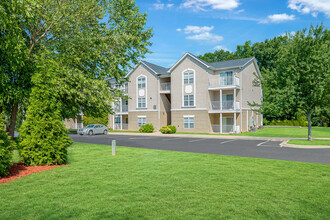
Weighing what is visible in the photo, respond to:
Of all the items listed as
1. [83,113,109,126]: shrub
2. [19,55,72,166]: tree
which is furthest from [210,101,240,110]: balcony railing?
[19,55,72,166]: tree

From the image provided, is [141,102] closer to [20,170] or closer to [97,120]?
[97,120]

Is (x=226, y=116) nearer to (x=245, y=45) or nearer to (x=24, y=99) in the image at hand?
(x=24, y=99)

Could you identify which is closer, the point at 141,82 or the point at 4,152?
the point at 4,152

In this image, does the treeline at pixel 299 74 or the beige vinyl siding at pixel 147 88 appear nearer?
the treeline at pixel 299 74

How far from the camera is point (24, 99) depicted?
12891 millimetres

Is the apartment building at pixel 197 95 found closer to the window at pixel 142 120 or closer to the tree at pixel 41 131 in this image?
the window at pixel 142 120

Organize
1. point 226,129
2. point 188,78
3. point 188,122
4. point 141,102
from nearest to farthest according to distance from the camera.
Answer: point 226,129 < point 188,78 < point 188,122 < point 141,102

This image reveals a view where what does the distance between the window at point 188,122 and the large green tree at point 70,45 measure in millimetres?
17425

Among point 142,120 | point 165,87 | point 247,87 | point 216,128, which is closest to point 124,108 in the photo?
point 142,120

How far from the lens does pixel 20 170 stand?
846 centimetres

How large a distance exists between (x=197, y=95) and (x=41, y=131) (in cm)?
2569

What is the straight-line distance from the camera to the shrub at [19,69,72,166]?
896cm

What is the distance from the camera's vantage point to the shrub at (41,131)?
8.96 m

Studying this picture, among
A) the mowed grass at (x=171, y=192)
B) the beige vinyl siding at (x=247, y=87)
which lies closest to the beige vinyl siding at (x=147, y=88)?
the beige vinyl siding at (x=247, y=87)
